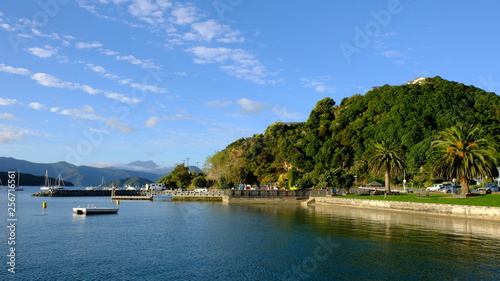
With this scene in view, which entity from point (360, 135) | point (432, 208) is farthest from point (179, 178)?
point (432, 208)

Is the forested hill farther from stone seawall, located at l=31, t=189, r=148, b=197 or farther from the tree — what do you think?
stone seawall, located at l=31, t=189, r=148, b=197

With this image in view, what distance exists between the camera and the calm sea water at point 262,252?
23.3 meters

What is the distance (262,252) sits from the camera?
1171 inches

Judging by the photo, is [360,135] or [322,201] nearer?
[322,201]

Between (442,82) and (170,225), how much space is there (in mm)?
138413

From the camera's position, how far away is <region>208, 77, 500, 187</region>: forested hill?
11288cm

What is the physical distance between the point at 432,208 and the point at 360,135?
77.6 m

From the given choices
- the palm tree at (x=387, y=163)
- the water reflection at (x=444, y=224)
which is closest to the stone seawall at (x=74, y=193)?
the palm tree at (x=387, y=163)

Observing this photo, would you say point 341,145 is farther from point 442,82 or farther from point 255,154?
point 442,82

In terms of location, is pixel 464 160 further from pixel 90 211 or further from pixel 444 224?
pixel 90 211

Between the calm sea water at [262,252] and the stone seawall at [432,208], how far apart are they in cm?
202

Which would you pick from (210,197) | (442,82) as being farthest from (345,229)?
(442,82)

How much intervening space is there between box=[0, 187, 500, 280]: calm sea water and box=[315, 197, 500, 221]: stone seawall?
202 cm

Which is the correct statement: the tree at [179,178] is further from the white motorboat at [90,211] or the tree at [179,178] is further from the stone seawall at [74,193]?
the white motorboat at [90,211]
